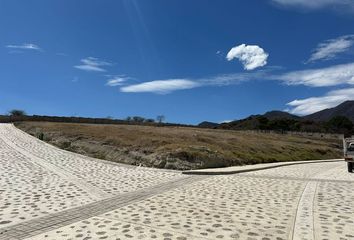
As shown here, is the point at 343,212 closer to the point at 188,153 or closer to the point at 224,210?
the point at 224,210

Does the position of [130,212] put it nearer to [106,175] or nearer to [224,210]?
[224,210]

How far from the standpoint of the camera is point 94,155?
94.3 feet

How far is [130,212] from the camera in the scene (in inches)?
416

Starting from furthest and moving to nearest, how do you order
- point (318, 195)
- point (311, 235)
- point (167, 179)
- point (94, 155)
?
point (94, 155) < point (167, 179) < point (318, 195) < point (311, 235)

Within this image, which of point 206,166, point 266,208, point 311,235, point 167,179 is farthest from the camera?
Answer: point 206,166

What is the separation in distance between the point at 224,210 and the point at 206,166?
556 inches

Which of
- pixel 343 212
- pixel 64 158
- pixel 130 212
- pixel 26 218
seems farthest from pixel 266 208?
pixel 64 158

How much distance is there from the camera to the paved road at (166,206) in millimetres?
8688

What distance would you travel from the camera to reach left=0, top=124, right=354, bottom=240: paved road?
28.5ft

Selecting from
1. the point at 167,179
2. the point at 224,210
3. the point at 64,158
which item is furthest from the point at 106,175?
the point at 224,210

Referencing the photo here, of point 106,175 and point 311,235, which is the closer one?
point 311,235

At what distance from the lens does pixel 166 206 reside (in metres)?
11.5

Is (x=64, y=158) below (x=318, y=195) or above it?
above

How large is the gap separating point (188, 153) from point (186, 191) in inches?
436
